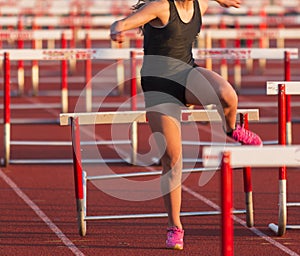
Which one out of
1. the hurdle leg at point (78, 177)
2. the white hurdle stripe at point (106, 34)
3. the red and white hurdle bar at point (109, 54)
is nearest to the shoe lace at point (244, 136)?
the hurdle leg at point (78, 177)

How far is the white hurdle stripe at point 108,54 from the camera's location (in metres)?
12.6

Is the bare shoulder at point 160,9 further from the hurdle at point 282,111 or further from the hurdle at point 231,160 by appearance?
the hurdle at point 231,160

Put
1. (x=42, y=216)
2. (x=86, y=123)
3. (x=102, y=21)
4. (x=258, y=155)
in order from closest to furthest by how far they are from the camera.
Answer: (x=258, y=155) → (x=86, y=123) → (x=42, y=216) → (x=102, y=21)

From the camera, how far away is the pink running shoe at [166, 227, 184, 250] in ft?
25.0

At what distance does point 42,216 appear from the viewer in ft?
30.4

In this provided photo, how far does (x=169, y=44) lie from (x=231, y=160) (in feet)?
8.57

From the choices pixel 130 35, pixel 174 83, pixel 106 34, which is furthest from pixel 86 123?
pixel 106 34

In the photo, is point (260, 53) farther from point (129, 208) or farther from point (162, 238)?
point (162, 238)

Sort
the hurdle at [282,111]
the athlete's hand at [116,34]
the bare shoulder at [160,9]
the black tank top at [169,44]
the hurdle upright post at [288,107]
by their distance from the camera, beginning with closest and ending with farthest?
the athlete's hand at [116,34]
the bare shoulder at [160,9]
the black tank top at [169,44]
the hurdle at [282,111]
the hurdle upright post at [288,107]

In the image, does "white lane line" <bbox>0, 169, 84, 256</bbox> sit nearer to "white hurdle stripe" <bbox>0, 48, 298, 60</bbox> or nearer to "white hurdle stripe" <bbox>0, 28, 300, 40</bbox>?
"white hurdle stripe" <bbox>0, 48, 298, 60</bbox>

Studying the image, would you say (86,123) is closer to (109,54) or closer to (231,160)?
(231,160)

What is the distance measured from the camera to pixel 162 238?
8.28 metres

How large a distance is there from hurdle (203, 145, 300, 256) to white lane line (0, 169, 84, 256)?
2906mm

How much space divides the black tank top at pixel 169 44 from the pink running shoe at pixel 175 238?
1053 mm
